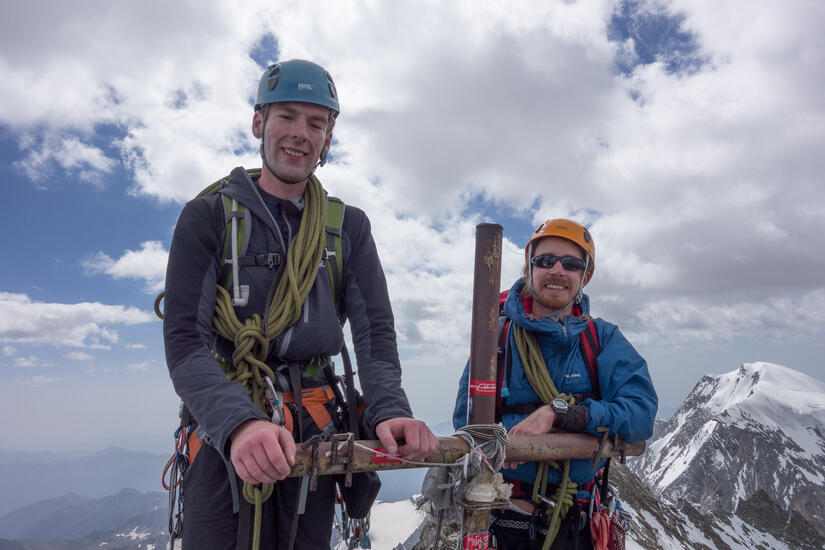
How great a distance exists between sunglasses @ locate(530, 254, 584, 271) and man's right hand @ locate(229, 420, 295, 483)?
142 inches

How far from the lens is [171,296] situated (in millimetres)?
3064

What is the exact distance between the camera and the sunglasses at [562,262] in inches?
207

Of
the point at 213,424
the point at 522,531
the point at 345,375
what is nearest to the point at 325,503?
the point at 345,375

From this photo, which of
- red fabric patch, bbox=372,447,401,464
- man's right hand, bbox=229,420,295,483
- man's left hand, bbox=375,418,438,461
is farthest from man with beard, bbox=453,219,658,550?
man's right hand, bbox=229,420,295,483

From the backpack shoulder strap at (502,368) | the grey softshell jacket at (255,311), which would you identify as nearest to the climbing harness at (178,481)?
the grey softshell jacket at (255,311)

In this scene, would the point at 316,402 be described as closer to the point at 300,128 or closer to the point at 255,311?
the point at 255,311

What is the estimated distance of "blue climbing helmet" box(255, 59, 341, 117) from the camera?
3547 mm

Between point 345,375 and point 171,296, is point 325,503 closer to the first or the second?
point 345,375

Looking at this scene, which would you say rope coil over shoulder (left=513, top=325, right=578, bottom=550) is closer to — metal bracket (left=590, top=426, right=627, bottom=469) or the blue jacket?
the blue jacket

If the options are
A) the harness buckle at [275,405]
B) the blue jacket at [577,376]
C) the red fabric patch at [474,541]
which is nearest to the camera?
the harness buckle at [275,405]

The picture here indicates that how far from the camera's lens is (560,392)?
4.85 metres

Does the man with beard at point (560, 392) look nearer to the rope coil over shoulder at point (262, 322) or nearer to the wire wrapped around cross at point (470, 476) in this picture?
the wire wrapped around cross at point (470, 476)

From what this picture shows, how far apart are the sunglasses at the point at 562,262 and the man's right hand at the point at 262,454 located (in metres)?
3.61

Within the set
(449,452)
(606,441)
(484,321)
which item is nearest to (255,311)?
(449,452)
